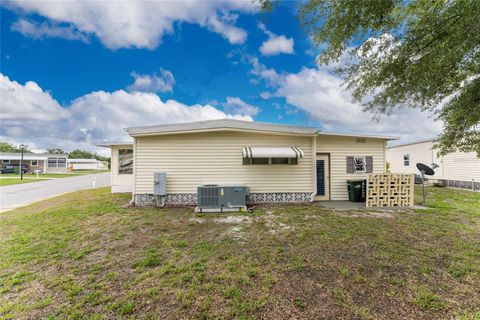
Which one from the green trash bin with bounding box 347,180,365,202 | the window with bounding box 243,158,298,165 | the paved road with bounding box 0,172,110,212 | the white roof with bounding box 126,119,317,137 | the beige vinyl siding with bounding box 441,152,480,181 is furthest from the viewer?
the beige vinyl siding with bounding box 441,152,480,181

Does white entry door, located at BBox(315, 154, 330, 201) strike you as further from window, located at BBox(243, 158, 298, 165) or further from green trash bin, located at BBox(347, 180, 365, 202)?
window, located at BBox(243, 158, 298, 165)

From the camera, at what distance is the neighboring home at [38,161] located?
3756cm

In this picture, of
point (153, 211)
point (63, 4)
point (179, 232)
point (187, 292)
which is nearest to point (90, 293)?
point (187, 292)

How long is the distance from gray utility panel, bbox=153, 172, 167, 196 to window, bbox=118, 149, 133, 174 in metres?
5.29

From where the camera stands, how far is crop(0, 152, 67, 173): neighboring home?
37.6m

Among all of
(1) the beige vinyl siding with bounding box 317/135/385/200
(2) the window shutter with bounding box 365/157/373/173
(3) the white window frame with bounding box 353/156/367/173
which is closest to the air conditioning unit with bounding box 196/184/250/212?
(1) the beige vinyl siding with bounding box 317/135/385/200

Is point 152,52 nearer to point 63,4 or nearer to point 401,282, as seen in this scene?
point 63,4

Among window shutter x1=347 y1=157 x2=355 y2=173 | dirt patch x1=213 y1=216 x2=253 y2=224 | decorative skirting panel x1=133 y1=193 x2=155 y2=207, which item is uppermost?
window shutter x1=347 y1=157 x2=355 y2=173

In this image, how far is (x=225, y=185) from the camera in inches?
328

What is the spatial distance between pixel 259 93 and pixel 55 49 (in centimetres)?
1328

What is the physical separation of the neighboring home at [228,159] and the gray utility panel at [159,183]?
11.0 inches

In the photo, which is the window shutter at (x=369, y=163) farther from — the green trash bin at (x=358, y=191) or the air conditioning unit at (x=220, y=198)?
the air conditioning unit at (x=220, y=198)

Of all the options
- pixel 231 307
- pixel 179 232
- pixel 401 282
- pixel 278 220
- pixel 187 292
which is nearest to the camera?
pixel 231 307

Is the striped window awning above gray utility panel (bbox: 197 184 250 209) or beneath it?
above
